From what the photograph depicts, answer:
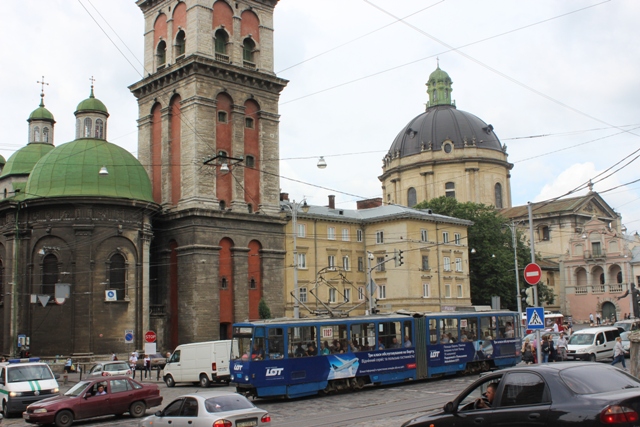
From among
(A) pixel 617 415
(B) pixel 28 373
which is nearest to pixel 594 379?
(A) pixel 617 415

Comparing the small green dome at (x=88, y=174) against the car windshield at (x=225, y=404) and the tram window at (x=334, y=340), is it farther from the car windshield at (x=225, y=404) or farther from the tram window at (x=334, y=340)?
the car windshield at (x=225, y=404)

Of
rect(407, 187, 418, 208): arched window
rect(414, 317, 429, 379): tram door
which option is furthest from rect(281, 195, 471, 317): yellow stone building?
rect(414, 317, 429, 379): tram door

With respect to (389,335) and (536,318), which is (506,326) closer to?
(389,335)

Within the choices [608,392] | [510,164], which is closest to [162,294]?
[608,392]

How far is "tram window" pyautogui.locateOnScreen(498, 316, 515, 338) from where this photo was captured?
3200cm

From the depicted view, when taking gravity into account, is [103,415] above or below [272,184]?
below

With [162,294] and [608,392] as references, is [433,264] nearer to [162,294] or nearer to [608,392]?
[162,294]

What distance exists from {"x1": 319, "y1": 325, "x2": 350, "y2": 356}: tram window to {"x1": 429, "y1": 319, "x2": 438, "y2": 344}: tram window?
4077 millimetres

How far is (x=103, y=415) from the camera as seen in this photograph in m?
21.1

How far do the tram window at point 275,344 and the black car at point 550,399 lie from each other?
13959mm

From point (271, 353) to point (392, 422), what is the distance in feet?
24.7

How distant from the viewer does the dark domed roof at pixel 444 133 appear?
91688 mm

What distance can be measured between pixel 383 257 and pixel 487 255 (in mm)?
12609

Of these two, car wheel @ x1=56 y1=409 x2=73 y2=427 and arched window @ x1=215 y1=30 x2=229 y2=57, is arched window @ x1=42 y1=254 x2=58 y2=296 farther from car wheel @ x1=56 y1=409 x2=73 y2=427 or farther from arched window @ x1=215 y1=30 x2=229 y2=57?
car wheel @ x1=56 y1=409 x2=73 y2=427
